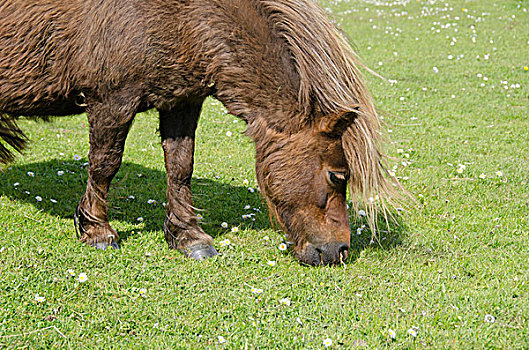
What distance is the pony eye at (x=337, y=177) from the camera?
4.58 metres

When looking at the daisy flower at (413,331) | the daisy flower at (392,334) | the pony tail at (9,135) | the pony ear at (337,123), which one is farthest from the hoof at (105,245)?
the daisy flower at (413,331)

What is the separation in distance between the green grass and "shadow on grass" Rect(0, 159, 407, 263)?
0.08 ft

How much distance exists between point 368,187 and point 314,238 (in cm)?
60

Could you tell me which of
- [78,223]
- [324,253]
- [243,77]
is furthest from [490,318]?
[78,223]

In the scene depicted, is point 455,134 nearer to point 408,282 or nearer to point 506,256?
point 506,256

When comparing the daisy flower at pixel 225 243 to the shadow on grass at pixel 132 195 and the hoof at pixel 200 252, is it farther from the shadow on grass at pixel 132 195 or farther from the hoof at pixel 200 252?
the shadow on grass at pixel 132 195

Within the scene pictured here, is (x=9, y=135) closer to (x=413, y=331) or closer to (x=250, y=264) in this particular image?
(x=250, y=264)

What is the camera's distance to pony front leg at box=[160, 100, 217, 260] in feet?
17.4

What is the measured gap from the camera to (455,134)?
29.5 ft

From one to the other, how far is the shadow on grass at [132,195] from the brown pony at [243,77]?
4.14ft

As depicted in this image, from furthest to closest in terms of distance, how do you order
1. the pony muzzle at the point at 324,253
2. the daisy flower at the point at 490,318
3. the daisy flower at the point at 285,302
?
the pony muzzle at the point at 324,253 < the daisy flower at the point at 285,302 < the daisy flower at the point at 490,318

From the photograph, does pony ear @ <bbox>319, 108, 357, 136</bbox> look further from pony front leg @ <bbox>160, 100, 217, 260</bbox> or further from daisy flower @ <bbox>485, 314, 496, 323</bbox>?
daisy flower @ <bbox>485, 314, 496, 323</bbox>

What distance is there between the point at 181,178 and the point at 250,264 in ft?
3.38

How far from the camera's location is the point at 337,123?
14.3 ft
